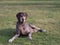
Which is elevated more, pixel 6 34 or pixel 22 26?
pixel 22 26

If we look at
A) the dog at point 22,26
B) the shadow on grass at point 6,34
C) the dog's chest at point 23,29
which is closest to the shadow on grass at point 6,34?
the shadow on grass at point 6,34

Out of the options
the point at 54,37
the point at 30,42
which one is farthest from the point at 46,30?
the point at 30,42

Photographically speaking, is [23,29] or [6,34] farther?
[6,34]

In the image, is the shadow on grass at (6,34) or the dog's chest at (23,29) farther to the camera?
the dog's chest at (23,29)

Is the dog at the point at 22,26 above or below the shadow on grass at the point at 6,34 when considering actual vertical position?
above

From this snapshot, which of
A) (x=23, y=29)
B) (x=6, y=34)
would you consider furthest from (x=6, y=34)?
(x=23, y=29)

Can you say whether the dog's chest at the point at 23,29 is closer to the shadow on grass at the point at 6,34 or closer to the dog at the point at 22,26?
the dog at the point at 22,26

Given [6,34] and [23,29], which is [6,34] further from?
[23,29]

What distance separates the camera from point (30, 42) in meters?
8.62

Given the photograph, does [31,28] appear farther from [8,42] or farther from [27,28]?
[8,42]

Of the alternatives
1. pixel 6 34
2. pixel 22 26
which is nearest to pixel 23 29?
pixel 22 26

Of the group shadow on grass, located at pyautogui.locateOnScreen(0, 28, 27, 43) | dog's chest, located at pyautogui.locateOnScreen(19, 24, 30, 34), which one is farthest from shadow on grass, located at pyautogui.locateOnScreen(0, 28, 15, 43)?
dog's chest, located at pyautogui.locateOnScreen(19, 24, 30, 34)

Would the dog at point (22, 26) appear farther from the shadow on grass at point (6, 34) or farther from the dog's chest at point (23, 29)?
the shadow on grass at point (6, 34)

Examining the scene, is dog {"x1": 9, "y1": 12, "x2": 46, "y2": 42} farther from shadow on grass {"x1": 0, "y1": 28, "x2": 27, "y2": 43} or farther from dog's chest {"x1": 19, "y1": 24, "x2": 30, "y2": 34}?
shadow on grass {"x1": 0, "y1": 28, "x2": 27, "y2": 43}
